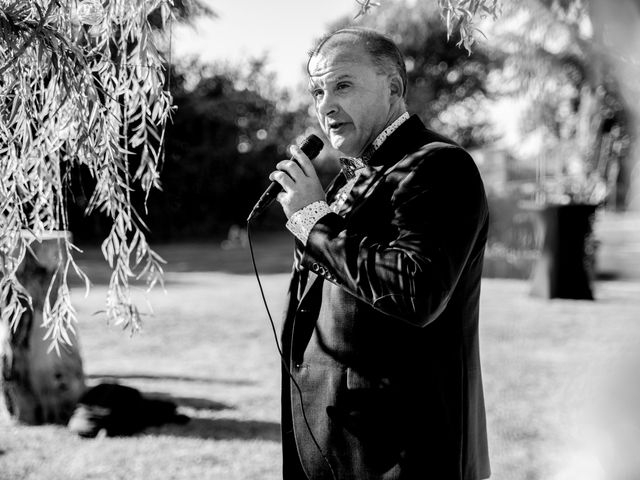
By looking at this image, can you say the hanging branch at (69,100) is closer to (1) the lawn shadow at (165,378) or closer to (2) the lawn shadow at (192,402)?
(2) the lawn shadow at (192,402)

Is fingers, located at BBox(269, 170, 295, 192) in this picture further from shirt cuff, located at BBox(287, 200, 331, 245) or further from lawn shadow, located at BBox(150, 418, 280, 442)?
lawn shadow, located at BBox(150, 418, 280, 442)

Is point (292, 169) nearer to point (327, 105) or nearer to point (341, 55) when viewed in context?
point (327, 105)

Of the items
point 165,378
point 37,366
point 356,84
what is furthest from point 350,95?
point 165,378

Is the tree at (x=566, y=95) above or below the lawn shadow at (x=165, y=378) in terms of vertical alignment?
above

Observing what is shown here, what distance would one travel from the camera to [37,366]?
17.5 feet

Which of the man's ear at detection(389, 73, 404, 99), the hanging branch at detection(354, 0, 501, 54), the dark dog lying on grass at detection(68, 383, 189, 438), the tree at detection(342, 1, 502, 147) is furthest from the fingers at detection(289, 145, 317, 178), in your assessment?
the tree at detection(342, 1, 502, 147)

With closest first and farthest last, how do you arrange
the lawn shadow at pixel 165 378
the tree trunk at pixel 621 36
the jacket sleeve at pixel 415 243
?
the jacket sleeve at pixel 415 243 → the lawn shadow at pixel 165 378 → the tree trunk at pixel 621 36

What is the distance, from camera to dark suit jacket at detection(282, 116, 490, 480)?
1641 millimetres

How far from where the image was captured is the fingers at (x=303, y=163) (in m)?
1.85

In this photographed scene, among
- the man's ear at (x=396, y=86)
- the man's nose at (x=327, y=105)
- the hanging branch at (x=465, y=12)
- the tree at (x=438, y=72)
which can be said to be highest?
the tree at (x=438, y=72)

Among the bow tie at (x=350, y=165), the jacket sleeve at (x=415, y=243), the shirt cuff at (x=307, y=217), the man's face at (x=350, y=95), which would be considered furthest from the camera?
the bow tie at (x=350, y=165)

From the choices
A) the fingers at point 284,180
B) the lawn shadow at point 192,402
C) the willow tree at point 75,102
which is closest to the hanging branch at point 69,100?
the willow tree at point 75,102

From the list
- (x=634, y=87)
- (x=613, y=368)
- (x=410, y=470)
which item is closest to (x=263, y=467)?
(x=613, y=368)

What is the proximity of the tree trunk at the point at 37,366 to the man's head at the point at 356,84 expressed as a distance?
12.4 feet
